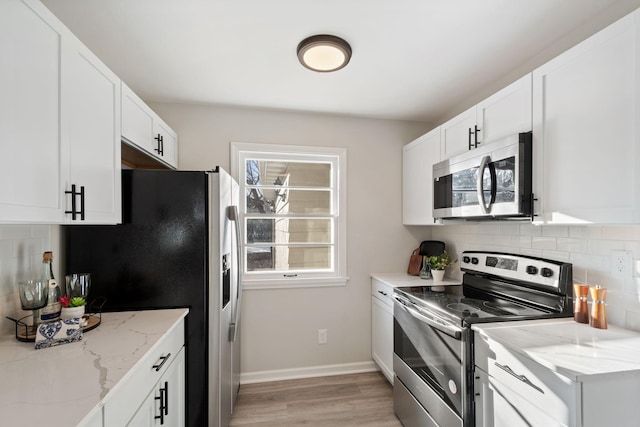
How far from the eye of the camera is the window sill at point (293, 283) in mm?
2777

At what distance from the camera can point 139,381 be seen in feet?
Answer: 3.92

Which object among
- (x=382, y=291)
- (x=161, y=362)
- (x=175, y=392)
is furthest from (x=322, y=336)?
(x=161, y=362)

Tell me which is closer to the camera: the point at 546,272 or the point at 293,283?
the point at 546,272

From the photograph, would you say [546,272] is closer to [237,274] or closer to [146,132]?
[237,274]

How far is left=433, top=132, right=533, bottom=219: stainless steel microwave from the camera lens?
156 cm

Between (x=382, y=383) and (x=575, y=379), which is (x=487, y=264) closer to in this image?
(x=575, y=379)

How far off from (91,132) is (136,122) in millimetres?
540

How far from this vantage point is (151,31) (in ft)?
5.48

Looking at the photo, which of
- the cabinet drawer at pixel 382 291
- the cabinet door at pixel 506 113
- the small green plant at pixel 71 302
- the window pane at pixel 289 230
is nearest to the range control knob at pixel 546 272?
the cabinet door at pixel 506 113

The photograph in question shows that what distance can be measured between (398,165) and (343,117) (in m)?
0.72

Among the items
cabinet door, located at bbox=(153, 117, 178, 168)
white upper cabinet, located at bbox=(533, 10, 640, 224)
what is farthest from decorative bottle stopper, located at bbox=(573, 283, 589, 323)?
cabinet door, located at bbox=(153, 117, 178, 168)

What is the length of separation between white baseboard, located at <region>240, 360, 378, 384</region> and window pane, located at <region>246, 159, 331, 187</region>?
67.9 inches

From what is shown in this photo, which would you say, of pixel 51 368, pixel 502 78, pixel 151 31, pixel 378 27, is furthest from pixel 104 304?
pixel 502 78

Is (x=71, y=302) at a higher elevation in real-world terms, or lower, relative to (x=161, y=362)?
higher
